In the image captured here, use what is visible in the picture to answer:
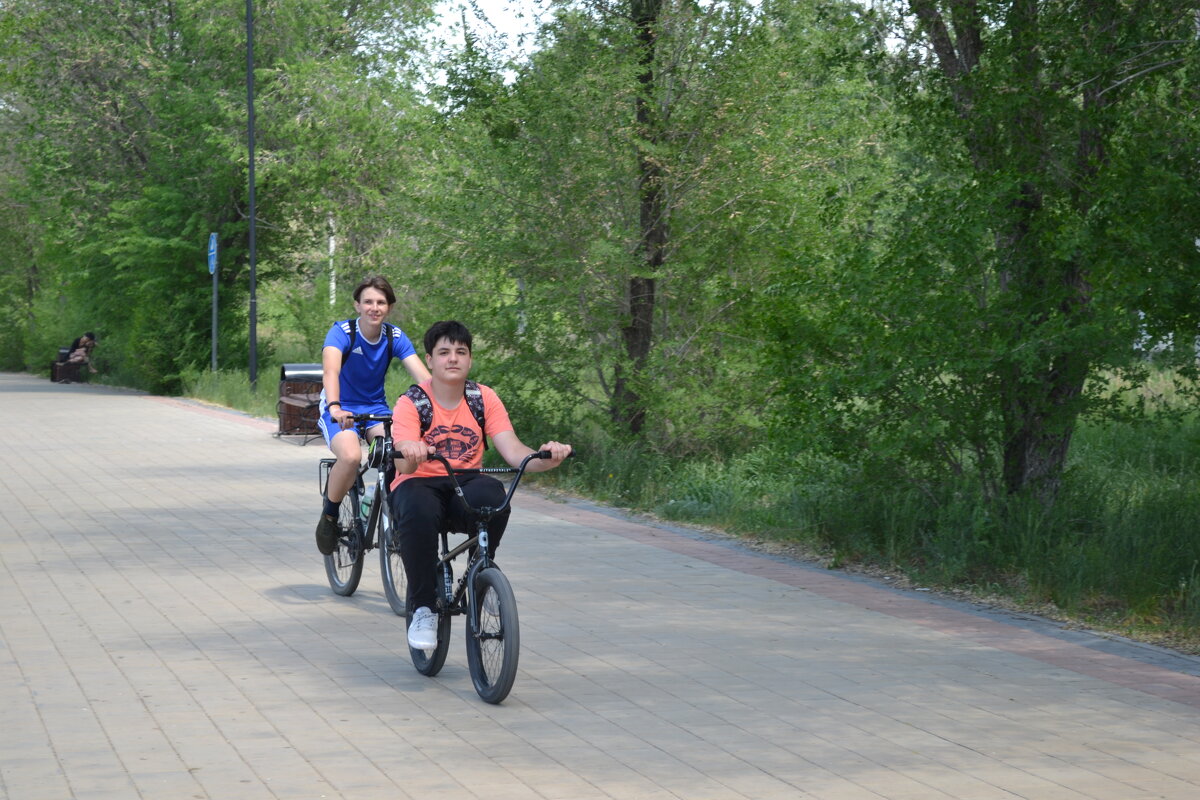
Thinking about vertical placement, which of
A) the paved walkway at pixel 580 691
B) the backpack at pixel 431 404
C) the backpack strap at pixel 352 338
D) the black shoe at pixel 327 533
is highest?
the backpack strap at pixel 352 338

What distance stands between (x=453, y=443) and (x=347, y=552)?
2427mm

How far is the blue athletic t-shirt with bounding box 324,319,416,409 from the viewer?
875 cm

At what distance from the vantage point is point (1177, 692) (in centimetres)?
677

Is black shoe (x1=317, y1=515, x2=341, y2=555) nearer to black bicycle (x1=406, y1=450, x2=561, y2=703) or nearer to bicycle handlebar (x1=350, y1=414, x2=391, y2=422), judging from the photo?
bicycle handlebar (x1=350, y1=414, x2=391, y2=422)

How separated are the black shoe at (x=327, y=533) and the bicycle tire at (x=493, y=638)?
261cm

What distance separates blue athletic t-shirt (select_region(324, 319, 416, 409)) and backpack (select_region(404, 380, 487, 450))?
1.64 m

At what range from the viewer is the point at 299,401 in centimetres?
2097

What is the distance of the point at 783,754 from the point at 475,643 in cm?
154

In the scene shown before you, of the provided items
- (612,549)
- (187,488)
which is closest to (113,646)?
(612,549)

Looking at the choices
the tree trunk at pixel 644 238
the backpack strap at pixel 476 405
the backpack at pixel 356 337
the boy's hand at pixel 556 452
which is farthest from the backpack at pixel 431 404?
the tree trunk at pixel 644 238

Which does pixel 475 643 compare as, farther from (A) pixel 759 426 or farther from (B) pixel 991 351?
(A) pixel 759 426

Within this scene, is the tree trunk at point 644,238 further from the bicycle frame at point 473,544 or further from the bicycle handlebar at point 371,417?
the bicycle frame at point 473,544

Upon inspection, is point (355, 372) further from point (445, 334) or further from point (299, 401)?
point (299, 401)

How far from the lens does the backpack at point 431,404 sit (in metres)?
6.98
